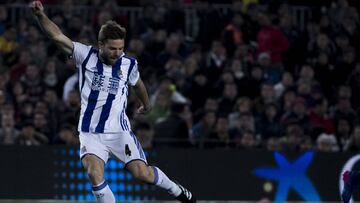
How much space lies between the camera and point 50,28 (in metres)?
9.73

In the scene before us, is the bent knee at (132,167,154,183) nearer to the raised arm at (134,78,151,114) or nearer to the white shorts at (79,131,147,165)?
the white shorts at (79,131,147,165)

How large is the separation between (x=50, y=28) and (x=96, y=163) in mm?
1297

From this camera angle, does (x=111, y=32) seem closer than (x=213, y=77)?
Yes

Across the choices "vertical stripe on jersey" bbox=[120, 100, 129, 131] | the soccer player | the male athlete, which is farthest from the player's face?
the soccer player

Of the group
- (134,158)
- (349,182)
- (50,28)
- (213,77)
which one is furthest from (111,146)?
(213,77)

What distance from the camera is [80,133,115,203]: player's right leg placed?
9.82m

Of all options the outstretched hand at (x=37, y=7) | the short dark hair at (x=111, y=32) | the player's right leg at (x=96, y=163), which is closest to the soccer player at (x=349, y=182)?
the player's right leg at (x=96, y=163)

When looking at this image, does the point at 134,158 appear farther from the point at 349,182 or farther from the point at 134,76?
the point at 349,182

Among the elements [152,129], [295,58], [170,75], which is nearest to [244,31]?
[295,58]

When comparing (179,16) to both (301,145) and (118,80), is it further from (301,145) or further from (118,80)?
(118,80)

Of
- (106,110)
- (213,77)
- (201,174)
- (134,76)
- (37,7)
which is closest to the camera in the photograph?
(37,7)

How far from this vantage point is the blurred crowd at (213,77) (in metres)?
15.9

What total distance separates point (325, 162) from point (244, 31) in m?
3.86

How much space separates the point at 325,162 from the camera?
1570cm
